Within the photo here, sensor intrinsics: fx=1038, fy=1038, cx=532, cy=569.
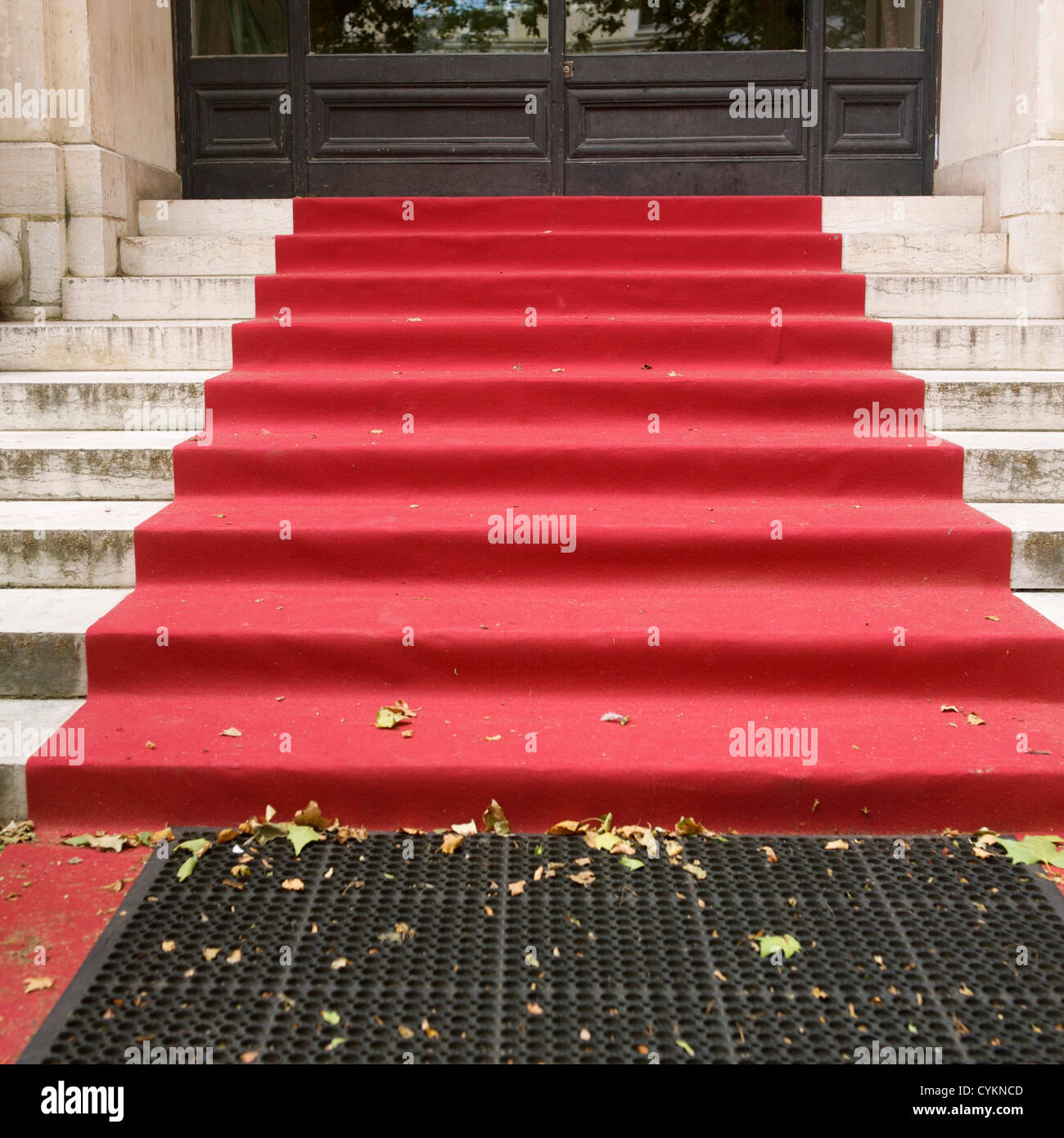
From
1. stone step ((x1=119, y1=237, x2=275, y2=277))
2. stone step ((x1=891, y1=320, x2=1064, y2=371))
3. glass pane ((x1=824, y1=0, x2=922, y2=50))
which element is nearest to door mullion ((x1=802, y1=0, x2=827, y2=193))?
glass pane ((x1=824, y1=0, x2=922, y2=50))

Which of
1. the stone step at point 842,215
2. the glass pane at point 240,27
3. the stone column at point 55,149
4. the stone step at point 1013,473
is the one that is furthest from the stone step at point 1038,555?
the glass pane at point 240,27

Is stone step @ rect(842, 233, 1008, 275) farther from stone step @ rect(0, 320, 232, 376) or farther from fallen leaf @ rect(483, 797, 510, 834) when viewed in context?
fallen leaf @ rect(483, 797, 510, 834)

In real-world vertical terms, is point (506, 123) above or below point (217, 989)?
above

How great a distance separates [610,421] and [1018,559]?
161 centimetres

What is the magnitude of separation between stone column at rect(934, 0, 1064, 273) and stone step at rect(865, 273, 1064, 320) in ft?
0.61

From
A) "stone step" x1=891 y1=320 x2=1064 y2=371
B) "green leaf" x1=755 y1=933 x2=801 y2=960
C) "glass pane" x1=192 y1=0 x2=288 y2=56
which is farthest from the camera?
"glass pane" x1=192 y1=0 x2=288 y2=56

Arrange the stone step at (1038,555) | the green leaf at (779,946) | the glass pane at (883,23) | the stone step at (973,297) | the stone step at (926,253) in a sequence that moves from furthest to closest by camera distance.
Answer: the glass pane at (883,23), the stone step at (926,253), the stone step at (973,297), the stone step at (1038,555), the green leaf at (779,946)

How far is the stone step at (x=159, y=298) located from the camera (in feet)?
16.3

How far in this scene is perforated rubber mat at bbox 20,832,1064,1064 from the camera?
6.64ft

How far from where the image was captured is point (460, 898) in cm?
248

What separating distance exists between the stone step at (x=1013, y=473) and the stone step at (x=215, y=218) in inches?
147

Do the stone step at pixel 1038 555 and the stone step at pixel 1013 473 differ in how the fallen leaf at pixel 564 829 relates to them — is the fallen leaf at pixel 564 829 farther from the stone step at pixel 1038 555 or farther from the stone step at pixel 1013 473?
the stone step at pixel 1013 473
